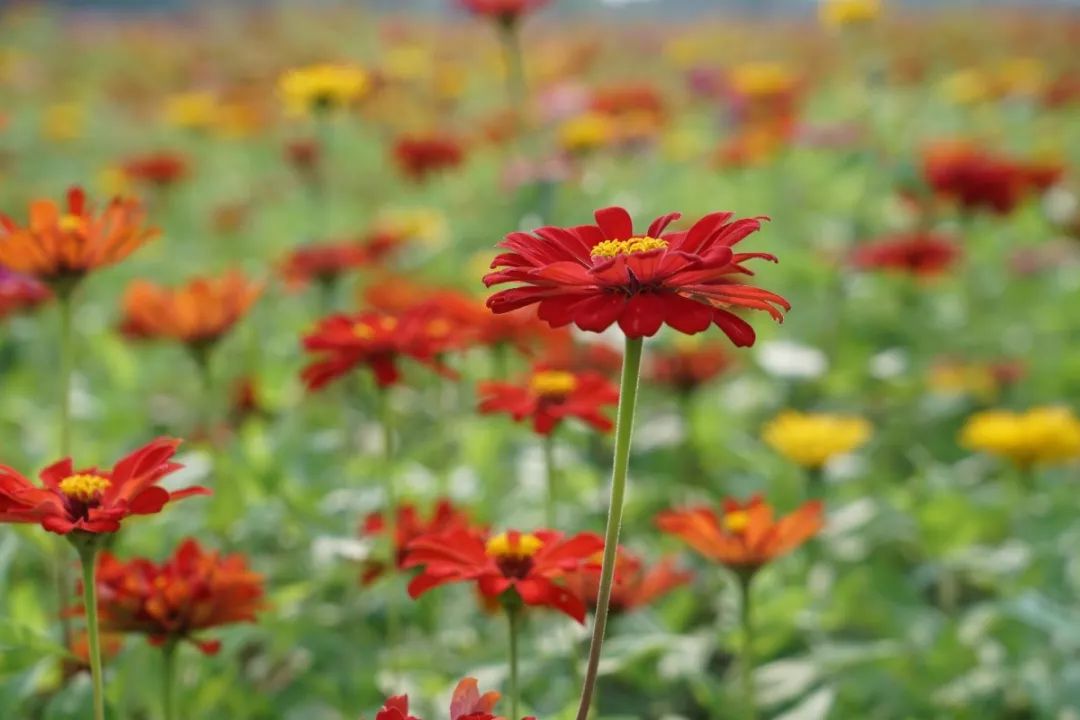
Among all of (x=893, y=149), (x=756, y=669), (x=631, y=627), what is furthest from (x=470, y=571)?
(x=893, y=149)

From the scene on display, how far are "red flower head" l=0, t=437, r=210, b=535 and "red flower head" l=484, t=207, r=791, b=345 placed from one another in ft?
0.84

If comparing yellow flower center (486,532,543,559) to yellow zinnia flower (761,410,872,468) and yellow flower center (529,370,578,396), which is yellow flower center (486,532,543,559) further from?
yellow zinnia flower (761,410,872,468)

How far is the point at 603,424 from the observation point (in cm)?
103

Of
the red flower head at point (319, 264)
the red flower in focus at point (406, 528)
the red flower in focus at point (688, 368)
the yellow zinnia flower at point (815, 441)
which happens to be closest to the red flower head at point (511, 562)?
the red flower in focus at point (406, 528)

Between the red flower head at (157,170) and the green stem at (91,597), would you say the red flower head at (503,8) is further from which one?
the red flower head at (157,170)

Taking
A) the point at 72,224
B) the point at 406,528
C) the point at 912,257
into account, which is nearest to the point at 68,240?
the point at 72,224

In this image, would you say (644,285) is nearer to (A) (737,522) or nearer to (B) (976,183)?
(A) (737,522)

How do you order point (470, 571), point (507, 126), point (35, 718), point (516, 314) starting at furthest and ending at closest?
point (507, 126) < point (516, 314) < point (35, 718) < point (470, 571)

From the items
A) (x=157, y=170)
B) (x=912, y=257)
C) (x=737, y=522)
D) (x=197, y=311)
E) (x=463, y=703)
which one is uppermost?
(x=157, y=170)

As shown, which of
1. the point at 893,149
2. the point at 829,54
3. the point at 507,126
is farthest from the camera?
the point at 829,54

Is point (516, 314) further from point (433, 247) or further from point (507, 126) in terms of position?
point (507, 126)

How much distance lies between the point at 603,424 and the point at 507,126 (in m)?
2.64

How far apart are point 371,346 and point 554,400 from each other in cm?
18

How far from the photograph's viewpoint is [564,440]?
190cm
